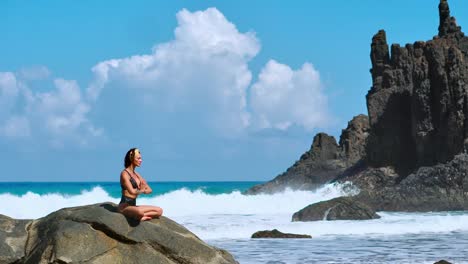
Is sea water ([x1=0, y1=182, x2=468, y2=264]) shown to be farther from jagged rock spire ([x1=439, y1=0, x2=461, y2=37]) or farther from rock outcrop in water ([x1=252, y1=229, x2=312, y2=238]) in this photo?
jagged rock spire ([x1=439, y1=0, x2=461, y2=37])

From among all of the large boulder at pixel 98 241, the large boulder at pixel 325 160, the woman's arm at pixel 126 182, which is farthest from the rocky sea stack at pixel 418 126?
the woman's arm at pixel 126 182

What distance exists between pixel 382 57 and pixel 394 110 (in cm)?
911

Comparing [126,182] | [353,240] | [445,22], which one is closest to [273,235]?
[353,240]

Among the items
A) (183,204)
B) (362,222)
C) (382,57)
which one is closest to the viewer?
(362,222)

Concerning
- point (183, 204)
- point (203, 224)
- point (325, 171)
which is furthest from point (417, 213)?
point (325, 171)

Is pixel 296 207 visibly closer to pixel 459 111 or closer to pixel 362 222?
pixel 459 111

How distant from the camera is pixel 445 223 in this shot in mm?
32219

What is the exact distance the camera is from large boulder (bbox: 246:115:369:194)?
74.2 m

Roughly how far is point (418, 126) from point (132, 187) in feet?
150

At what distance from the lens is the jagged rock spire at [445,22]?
6481cm

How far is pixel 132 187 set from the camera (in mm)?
12797

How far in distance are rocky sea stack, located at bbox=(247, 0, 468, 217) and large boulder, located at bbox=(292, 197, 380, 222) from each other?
8913 mm

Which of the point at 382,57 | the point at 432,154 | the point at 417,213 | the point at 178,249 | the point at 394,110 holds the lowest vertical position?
the point at 178,249

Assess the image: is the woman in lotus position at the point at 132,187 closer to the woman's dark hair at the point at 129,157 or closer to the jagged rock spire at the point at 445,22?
the woman's dark hair at the point at 129,157
